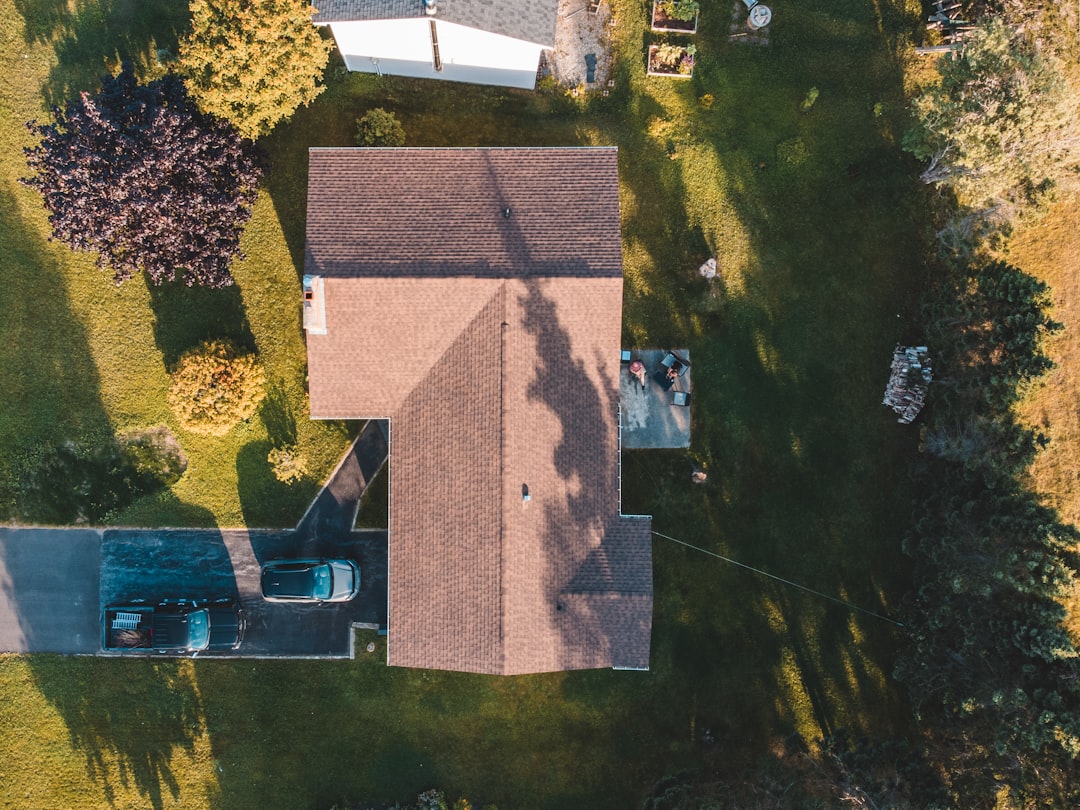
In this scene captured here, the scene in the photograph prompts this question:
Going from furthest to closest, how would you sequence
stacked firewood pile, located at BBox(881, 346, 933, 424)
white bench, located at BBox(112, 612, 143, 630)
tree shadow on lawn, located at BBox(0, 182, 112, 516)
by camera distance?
1. tree shadow on lawn, located at BBox(0, 182, 112, 516)
2. stacked firewood pile, located at BBox(881, 346, 933, 424)
3. white bench, located at BBox(112, 612, 143, 630)

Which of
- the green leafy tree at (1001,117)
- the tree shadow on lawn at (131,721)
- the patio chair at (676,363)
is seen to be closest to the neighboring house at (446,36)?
the patio chair at (676,363)

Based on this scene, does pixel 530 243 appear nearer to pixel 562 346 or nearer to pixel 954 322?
pixel 562 346

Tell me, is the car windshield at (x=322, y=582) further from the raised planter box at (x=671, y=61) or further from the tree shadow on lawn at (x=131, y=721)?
the raised planter box at (x=671, y=61)

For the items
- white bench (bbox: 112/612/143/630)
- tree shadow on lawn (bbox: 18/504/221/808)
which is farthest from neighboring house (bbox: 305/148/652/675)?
tree shadow on lawn (bbox: 18/504/221/808)

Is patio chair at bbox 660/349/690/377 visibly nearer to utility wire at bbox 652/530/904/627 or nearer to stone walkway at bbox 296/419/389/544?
utility wire at bbox 652/530/904/627

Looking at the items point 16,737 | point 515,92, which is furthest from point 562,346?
point 16,737

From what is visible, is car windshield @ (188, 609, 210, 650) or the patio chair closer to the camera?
car windshield @ (188, 609, 210, 650)
